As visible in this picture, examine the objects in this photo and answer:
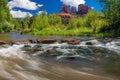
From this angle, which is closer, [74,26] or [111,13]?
[111,13]

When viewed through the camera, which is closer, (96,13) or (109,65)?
(109,65)

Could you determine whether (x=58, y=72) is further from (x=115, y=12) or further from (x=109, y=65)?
(x=115, y=12)

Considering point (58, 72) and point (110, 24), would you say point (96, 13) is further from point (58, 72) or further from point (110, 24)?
point (58, 72)

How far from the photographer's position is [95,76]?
347 inches

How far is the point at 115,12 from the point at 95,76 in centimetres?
3690

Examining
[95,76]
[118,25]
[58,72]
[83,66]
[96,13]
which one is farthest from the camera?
[96,13]

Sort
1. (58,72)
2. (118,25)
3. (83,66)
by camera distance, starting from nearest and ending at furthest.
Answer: (58,72) → (83,66) → (118,25)

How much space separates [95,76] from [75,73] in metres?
0.94

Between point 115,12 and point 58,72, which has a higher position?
point 115,12

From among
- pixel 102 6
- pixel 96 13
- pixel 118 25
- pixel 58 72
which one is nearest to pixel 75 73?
pixel 58 72

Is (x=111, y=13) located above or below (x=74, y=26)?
above

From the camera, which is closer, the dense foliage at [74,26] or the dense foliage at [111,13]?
the dense foliage at [111,13]

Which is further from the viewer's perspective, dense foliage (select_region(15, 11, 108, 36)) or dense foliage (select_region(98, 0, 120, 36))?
dense foliage (select_region(15, 11, 108, 36))

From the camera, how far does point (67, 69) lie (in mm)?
10109
